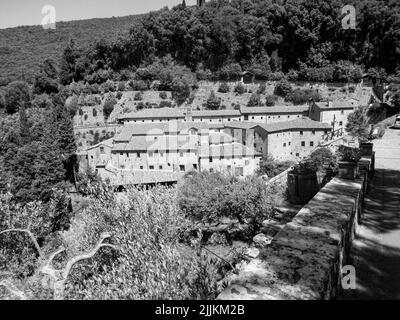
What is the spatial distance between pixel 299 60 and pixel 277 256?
65.1 metres

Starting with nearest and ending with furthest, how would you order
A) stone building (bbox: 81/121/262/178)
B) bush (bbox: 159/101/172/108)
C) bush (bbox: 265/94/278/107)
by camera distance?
stone building (bbox: 81/121/262/178), bush (bbox: 265/94/278/107), bush (bbox: 159/101/172/108)

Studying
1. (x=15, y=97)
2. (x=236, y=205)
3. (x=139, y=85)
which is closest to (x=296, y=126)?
(x=139, y=85)

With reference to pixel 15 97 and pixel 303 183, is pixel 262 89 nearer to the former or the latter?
pixel 15 97

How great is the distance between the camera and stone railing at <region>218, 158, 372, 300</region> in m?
2.62

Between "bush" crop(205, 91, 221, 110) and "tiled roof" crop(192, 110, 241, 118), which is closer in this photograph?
"tiled roof" crop(192, 110, 241, 118)

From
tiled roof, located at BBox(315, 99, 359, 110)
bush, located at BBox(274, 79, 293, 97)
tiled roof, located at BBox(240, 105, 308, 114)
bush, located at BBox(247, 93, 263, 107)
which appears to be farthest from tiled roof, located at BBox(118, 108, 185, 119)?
tiled roof, located at BBox(315, 99, 359, 110)

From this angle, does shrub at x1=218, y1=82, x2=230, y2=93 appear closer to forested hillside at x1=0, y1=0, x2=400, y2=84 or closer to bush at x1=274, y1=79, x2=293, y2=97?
forested hillside at x1=0, y1=0, x2=400, y2=84

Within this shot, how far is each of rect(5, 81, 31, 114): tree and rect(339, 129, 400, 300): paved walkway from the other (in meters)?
66.5

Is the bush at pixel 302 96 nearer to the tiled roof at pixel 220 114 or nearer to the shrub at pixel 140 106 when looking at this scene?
the tiled roof at pixel 220 114

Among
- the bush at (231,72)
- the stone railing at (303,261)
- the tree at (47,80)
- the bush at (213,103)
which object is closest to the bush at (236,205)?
the stone railing at (303,261)

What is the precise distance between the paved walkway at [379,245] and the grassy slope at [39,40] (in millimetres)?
76161

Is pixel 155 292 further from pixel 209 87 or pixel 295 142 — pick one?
pixel 209 87

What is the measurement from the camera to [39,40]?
95938mm

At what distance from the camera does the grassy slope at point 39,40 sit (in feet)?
265
